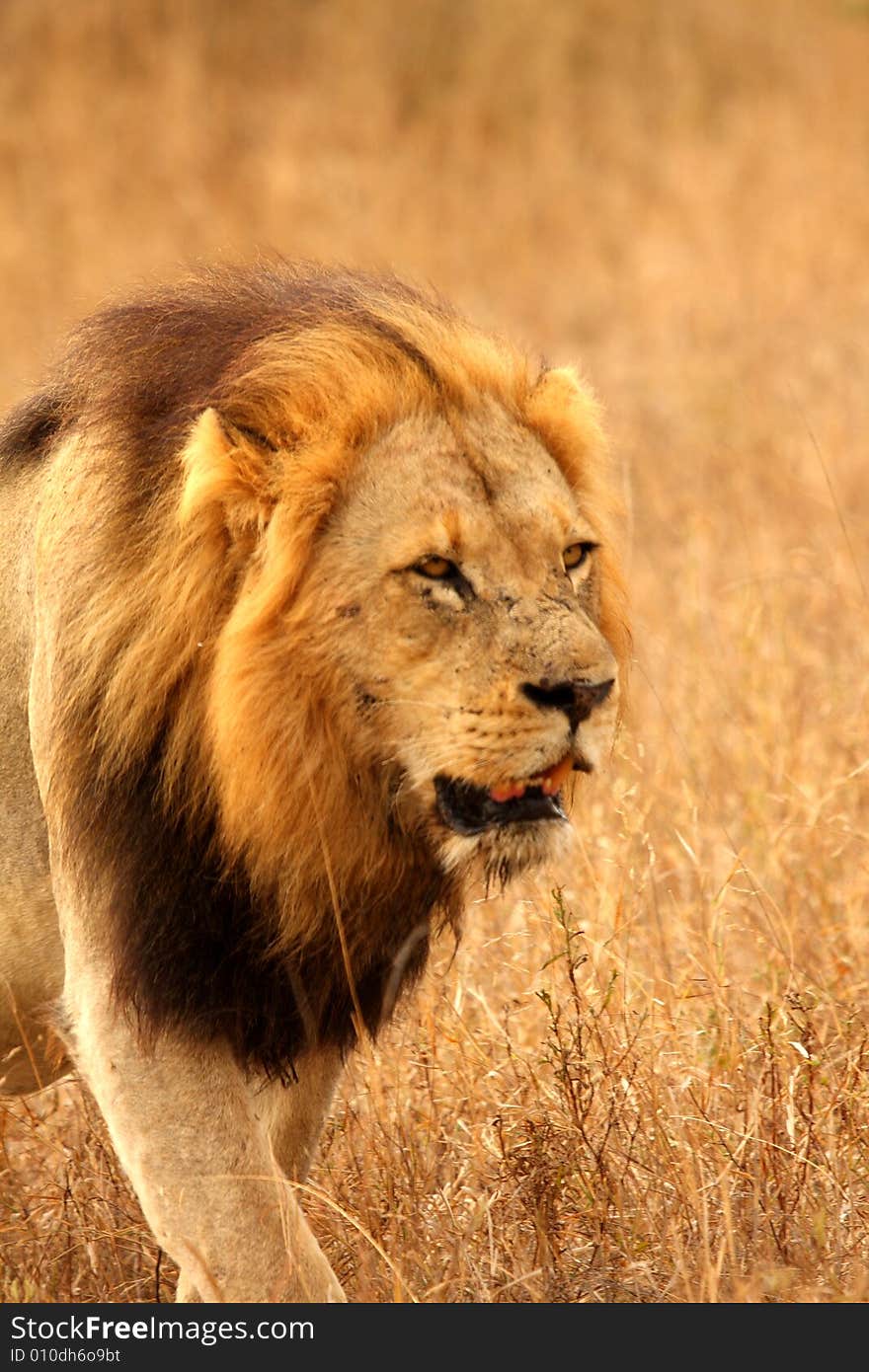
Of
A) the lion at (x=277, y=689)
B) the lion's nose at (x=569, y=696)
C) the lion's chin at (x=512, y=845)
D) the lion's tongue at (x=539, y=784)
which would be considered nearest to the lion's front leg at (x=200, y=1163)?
the lion at (x=277, y=689)

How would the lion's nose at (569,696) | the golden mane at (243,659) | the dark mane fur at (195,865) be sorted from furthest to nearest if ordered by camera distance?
the dark mane fur at (195,865) < the golden mane at (243,659) < the lion's nose at (569,696)

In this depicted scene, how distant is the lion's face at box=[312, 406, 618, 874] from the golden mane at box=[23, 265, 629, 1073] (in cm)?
5

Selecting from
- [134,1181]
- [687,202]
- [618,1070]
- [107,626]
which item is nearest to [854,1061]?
[618,1070]

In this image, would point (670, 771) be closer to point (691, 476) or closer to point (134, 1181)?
point (134, 1181)

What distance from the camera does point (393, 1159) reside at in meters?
3.69

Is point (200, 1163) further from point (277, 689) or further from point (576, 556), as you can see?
point (576, 556)

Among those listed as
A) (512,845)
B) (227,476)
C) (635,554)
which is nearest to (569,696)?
(512,845)

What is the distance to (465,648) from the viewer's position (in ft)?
9.18

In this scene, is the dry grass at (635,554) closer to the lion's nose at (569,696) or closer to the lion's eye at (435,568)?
the lion's nose at (569,696)

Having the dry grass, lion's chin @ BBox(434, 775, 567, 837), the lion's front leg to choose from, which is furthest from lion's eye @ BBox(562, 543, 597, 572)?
the lion's front leg

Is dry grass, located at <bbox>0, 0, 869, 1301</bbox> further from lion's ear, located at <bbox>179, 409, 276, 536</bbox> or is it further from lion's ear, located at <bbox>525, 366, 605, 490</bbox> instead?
lion's ear, located at <bbox>179, 409, 276, 536</bbox>

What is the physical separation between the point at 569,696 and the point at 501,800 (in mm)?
202

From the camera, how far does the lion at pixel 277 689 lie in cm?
283

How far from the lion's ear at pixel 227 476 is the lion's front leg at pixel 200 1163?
0.76 metres
